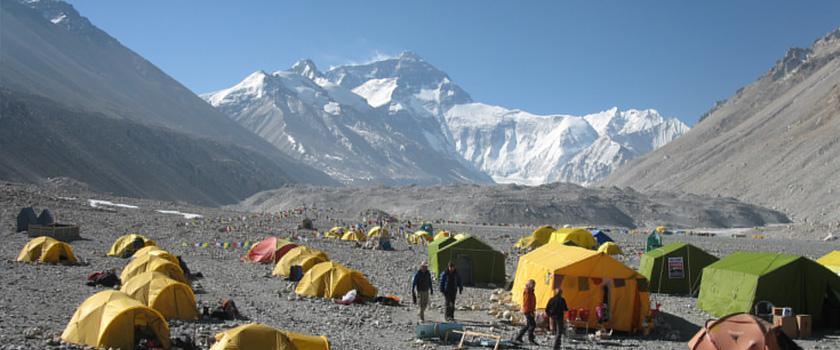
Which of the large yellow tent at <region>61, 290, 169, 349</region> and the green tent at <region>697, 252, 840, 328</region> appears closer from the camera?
the large yellow tent at <region>61, 290, 169, 349</region>

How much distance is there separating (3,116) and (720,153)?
116723 millimetres

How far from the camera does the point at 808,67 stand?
143 metres

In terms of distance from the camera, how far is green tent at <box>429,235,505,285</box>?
919 inches

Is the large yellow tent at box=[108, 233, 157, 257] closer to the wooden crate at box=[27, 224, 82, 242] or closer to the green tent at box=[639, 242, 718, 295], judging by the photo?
the wooden crate at box=[27, 224, 82, 242]

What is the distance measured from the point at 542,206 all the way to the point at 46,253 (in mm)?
76116

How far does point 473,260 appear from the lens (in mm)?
23406

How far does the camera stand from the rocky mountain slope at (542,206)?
3516 inches

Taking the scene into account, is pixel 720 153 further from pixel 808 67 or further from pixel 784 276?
pixel 784 276

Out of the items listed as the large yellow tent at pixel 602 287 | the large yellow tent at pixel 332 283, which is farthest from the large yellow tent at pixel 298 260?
the large yellow tent at pixel 602 287

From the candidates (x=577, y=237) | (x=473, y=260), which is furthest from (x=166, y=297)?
(x=577, y=237)

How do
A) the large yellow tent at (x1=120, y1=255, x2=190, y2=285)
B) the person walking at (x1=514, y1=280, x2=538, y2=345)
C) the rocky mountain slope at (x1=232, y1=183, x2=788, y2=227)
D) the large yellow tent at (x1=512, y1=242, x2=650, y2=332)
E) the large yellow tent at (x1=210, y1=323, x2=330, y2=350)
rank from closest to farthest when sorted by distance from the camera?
the large yellow tent at (x1=210, y1=323, x2=330, y2=350), the person walking at (x1=514, y1=280, x2=538, y2=345), the large yellow tent at (x1=512, y1=242, x2=650, y2=332), the large yellow tent at (x1=120, y1=255, x2=190, y2=285), the rocky mountain slope at (x1=232, y1=183, x2=788, y2=227)

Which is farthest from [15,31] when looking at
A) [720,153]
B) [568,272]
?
[568,272]

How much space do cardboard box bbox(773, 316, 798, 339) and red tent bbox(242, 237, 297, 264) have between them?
19.1 meters

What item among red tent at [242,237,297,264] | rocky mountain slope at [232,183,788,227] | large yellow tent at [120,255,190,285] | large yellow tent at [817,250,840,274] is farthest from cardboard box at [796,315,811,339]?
rocky mountain slope at [232,183,788,227]
